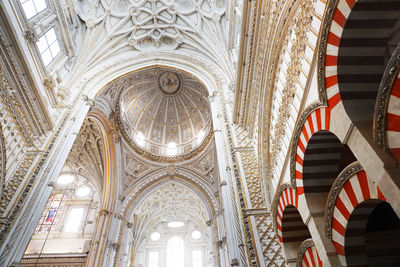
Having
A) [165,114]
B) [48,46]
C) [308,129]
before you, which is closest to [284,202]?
[308,129]

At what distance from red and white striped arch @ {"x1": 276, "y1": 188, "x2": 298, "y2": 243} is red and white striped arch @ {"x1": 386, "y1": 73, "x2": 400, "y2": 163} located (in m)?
2.29

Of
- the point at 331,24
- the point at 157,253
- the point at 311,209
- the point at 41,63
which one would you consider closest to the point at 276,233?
the point at 311,209

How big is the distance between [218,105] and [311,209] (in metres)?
6.66

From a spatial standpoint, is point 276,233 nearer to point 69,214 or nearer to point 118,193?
point 118,193

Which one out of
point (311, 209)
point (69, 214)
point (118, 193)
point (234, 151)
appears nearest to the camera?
point (311, 209)

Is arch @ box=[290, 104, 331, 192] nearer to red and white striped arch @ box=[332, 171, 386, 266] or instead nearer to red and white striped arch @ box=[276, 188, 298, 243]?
red and white striped arch @ box=[276, 188, 298, 243]

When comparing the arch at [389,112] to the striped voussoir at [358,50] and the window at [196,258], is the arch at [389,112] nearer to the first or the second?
the striped voussoir at [358,50]

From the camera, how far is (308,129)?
378cm

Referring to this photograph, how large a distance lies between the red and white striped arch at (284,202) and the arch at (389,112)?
2273 mm

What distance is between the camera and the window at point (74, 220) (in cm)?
1515

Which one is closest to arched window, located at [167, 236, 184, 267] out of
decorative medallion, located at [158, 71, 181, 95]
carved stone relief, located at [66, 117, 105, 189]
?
carved stone relief, located at [66, 117, 105, 189]

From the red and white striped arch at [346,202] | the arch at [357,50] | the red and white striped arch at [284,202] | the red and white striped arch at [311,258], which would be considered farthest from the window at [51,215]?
the arch at [357,50]

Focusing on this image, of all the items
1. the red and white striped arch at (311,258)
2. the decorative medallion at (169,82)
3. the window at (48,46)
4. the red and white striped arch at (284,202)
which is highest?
the decorative medallion at (169,82)

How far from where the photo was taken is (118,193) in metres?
14.4
